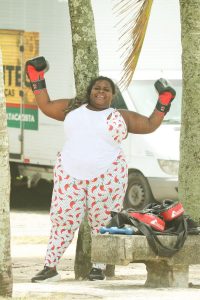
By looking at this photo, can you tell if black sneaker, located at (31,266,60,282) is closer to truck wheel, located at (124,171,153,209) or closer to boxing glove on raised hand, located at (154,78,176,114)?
boxing glove on raised hand, located at (154,78,176,114)

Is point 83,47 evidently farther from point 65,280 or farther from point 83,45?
point 65,280

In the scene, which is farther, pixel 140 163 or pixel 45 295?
pixel 140 163

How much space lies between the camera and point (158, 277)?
902cm

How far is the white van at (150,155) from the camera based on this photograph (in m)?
16.4

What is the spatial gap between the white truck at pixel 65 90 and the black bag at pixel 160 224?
7.40 metres

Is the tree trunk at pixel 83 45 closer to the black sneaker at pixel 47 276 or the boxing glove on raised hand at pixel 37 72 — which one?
the boxing glove on raised hand at pixel 37 72

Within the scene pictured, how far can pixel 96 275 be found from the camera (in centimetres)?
961

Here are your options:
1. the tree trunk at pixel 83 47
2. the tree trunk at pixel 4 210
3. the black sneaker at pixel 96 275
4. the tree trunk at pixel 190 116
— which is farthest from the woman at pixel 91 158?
the tree trunk at pixel 4 210

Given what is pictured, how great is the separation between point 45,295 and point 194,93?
8.45 ft

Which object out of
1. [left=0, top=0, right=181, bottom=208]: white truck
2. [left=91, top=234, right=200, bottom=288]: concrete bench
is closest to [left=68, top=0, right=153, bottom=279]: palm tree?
[left=91, top=234, right=200, bottom=288]: concrete bench

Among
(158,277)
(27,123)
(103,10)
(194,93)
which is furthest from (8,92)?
(158,277)

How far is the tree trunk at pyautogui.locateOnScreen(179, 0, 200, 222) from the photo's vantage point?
33.7 ft

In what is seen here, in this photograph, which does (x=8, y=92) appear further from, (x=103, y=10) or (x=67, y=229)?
(x=67, y=229)

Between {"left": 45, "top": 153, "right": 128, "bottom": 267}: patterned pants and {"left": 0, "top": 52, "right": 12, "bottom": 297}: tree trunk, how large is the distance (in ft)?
3.37
